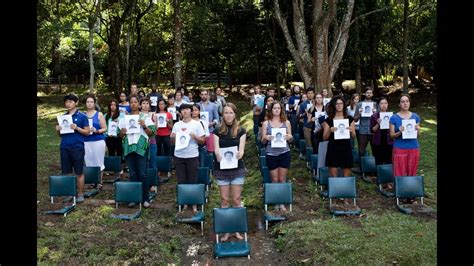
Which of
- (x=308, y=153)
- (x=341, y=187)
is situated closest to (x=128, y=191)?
(x=341, y=187)

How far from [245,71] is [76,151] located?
2693cm

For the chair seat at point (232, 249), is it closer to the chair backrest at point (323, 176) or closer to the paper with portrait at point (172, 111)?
the chair backrest at point (323, 176)

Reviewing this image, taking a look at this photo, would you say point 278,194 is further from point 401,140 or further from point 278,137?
point 401,140

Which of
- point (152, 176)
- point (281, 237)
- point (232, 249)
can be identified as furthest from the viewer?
point (152, 176)

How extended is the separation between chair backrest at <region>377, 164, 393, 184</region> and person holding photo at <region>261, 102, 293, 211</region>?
236 centimetres

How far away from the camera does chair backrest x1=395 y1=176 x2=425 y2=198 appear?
27.0 ft

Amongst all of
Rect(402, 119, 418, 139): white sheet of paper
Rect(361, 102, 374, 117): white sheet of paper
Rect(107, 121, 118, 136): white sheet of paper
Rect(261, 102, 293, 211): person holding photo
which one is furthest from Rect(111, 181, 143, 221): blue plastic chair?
Rect(361, 102, 374, 117): white sheet of paper

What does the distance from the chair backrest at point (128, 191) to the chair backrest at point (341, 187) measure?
339cm

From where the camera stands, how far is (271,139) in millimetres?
7656

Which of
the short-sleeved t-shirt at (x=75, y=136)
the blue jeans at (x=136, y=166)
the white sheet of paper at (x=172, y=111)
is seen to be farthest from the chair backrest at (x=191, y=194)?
the white sheet of paper at (x=172, y=111)

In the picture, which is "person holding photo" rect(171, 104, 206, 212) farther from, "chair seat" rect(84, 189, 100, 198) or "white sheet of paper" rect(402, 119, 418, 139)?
"white sheet of paper" rect(402, 119, 418, 139)

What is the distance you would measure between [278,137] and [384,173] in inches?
113
